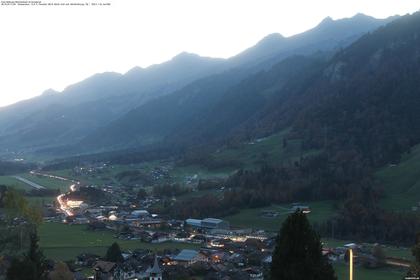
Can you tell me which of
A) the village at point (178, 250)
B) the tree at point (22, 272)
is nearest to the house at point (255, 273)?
the village at point (178, 250)

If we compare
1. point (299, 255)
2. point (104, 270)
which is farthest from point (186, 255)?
point (299, 255)

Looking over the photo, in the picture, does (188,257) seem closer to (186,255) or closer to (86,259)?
(186,255)

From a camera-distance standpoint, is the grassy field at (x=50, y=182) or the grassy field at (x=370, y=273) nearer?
the grassy field at (x=370, y=273)

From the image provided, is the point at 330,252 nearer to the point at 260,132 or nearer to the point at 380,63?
the point at 260,132

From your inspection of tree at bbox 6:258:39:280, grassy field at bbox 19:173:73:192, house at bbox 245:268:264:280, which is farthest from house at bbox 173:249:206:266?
grassy field at bbox 19:173:73:192

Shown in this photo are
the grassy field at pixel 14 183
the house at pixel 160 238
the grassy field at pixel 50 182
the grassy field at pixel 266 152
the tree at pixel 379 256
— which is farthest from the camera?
the grassy field at pixel 50 182

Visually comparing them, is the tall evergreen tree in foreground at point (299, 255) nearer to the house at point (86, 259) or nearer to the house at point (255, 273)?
the house at point (255, 273)

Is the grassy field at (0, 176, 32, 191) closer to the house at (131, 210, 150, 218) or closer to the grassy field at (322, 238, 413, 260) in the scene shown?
the house at (131, 210, 150, 218)

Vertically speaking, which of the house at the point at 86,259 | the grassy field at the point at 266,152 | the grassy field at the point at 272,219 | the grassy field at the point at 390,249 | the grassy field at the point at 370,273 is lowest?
the grassy field at the point at 370,273
